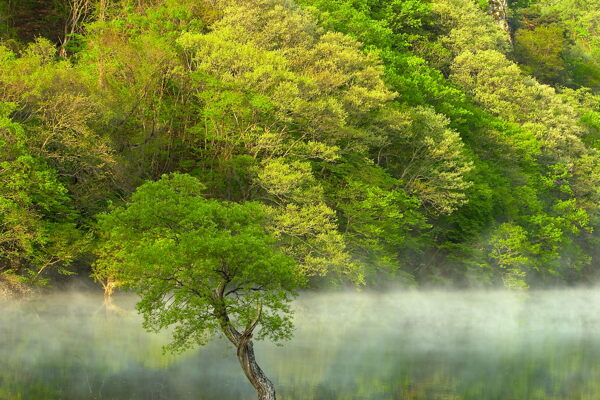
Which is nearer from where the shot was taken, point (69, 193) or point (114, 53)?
point (69, 193)

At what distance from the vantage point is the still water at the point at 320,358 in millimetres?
29375

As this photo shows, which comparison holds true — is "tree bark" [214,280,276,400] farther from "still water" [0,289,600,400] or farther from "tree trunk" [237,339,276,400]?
"still water" [0,289,600,400]

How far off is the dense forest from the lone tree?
126 mm

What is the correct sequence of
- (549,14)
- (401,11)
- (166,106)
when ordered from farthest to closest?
(549,14) < (401,11) < (166,106)

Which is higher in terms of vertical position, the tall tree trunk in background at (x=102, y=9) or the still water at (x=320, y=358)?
the tall tree trunk in background at (x=102, y=9)

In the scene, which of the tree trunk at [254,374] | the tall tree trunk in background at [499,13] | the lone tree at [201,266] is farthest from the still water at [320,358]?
the tall tree trunk in background at [499,13]

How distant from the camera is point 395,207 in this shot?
5788 centimetres

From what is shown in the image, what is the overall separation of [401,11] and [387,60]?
64.3ft

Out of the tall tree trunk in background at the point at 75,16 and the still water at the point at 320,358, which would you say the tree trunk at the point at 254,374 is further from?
the tall tree trunk in background at the point at 75,16

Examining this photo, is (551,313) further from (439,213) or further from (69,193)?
(69,193)

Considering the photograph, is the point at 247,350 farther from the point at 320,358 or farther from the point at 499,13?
the point at 499,13

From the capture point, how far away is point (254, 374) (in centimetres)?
2603

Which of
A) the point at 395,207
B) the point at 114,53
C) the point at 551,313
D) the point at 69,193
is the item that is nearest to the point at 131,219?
the point at 69,193

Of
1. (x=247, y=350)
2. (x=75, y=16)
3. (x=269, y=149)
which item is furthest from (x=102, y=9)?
(x=247, y=350)
